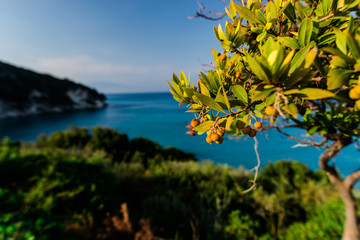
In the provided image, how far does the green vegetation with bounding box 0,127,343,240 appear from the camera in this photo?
7.07 feet

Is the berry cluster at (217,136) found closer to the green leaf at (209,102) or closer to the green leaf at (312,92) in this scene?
the green leaf at (209,102)

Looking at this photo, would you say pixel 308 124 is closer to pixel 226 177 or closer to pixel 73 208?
pixel 73 208

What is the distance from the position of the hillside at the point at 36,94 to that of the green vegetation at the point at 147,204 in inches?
856

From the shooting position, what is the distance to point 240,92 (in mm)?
481

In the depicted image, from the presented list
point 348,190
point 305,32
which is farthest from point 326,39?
point 348,190

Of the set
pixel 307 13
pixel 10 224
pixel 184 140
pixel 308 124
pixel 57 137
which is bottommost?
pixel 184 140

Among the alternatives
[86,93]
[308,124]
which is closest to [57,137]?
[308,124]

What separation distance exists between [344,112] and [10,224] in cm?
272

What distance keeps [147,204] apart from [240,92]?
3615 mm

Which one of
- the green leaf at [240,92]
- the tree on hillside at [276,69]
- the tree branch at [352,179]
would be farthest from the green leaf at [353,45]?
the tree branch at [352,179]

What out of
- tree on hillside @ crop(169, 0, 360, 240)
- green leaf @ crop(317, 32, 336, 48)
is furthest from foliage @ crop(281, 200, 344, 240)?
green leaf @ crop(317, 32, 336, 48)

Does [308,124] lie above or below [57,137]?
above

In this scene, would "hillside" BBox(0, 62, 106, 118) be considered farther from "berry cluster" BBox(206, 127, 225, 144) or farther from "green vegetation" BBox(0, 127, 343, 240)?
"berry cluster" BBox(206, 127, 225, 144)

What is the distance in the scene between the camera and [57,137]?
7.11 m
